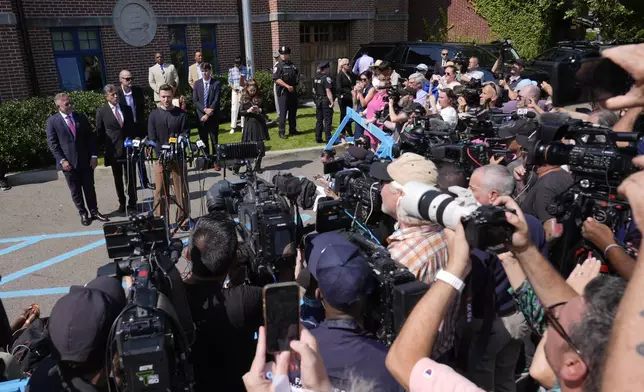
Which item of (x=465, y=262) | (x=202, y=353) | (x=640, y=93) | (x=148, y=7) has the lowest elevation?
(x=202, y=353)

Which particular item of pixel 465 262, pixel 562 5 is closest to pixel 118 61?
pixel 465 262

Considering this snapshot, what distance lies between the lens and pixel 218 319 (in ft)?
9.34

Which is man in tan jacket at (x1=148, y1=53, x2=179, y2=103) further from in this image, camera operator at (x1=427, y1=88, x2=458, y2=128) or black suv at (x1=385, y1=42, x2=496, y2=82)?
camera operator at (x1=427, y1=88, x2=458, y2=128)

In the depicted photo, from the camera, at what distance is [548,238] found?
384 cm

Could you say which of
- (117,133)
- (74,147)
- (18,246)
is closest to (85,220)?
(18,246)

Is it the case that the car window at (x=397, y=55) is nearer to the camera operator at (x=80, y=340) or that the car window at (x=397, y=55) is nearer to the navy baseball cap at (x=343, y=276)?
the navy baseball cap at (x=343, y=276)

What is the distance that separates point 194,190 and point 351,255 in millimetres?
6870

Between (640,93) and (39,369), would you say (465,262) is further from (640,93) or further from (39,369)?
(39,369)

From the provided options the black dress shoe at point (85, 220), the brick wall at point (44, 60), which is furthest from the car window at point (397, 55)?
the black dress shoe at point (85, 220)

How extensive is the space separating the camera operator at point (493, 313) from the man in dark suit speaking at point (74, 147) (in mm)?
5765

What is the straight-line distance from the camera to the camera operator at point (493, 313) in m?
2.96

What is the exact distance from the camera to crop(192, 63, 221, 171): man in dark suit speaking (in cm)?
984

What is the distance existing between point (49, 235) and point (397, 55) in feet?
37.1

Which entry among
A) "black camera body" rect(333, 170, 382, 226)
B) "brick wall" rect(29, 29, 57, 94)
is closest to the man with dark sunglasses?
"black camera body" rect(333, 170, 382, 226)
